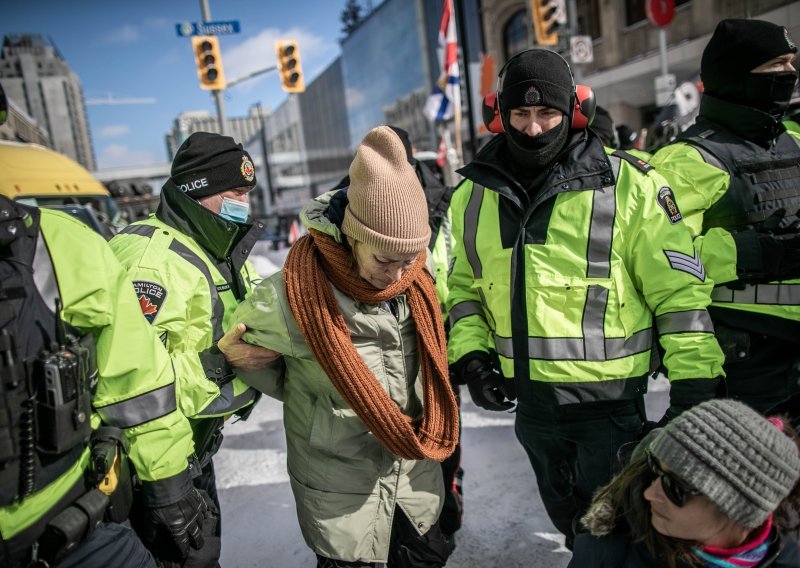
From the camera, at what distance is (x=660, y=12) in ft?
39.7

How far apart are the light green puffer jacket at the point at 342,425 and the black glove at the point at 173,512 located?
395 millimetres

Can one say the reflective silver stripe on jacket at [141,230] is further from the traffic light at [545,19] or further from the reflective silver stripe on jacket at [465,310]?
the traffic light at [545,19]

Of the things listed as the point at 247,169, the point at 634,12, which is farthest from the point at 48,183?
the point at 634,12

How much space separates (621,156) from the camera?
6.21ft

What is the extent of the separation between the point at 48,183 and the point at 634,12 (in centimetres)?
Answer: 1571

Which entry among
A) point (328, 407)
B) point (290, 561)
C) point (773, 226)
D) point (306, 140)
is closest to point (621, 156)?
point (773, 226)

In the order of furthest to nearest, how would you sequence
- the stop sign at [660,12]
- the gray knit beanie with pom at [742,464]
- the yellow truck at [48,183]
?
1. the stop sign at [660,12]
2. the yellow truck at [48,183]
3. the gray knit beanie with pom at [742,464]

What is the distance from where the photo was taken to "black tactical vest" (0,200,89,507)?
3.84 ft

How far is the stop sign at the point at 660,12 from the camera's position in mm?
12008

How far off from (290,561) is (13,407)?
6.35ft

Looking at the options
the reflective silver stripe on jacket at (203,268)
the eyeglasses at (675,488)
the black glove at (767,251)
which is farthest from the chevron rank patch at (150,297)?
the black glove at (767,251)

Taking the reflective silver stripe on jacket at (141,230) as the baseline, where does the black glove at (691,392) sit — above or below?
below

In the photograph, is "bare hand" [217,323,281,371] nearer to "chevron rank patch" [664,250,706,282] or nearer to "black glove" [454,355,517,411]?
"black glove" [454,355,517,411]

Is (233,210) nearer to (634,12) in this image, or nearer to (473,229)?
(473,229)
